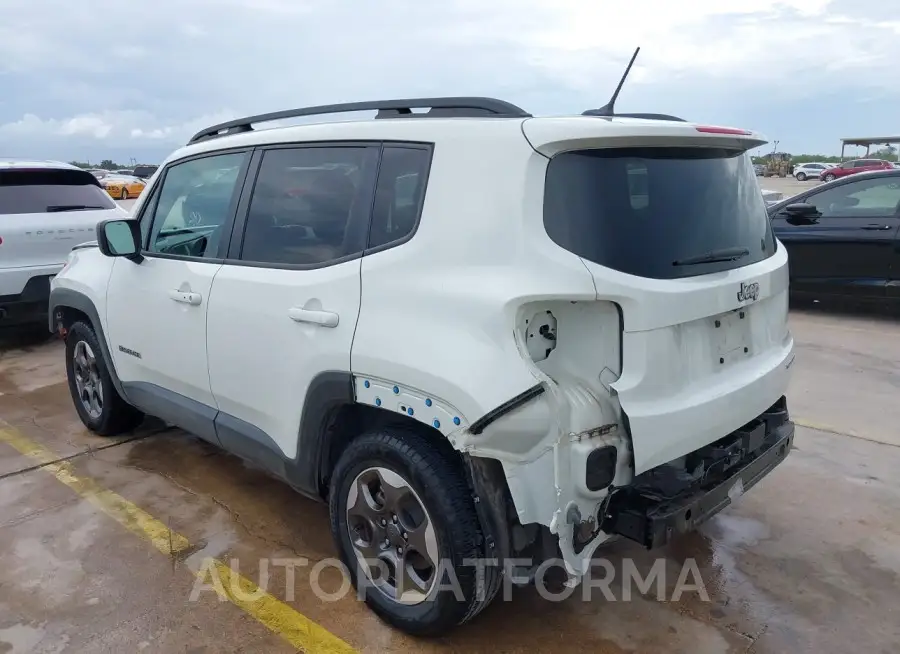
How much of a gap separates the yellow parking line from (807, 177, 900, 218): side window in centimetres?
711

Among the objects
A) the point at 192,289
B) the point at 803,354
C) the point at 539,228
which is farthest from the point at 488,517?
the point at 803,354

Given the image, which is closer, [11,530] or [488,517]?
[488,517]

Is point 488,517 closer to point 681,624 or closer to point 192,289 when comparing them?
point 681,624

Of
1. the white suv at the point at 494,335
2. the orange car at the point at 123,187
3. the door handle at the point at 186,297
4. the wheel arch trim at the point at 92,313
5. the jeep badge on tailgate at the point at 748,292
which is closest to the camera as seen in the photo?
the white suv at the point at 494,335

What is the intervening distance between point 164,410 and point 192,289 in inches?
31.9

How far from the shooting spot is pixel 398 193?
2689mm

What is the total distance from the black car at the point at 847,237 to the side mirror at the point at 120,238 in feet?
21.8

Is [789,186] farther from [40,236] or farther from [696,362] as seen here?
[696,362]

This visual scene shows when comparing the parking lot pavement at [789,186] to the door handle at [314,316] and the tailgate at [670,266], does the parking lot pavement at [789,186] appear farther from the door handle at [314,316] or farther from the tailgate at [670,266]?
the door handle at [314,316]

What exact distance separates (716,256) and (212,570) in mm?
2477

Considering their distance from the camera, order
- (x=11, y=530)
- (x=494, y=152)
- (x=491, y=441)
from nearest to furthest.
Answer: (x=491, y=441)
(x=494, y=152)
(x=11, y=530)

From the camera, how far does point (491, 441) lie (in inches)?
88.5

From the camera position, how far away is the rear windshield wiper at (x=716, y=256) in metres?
2.50

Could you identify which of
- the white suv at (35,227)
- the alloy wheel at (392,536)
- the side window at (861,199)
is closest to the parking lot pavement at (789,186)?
Answer: the side window at (861,199)
